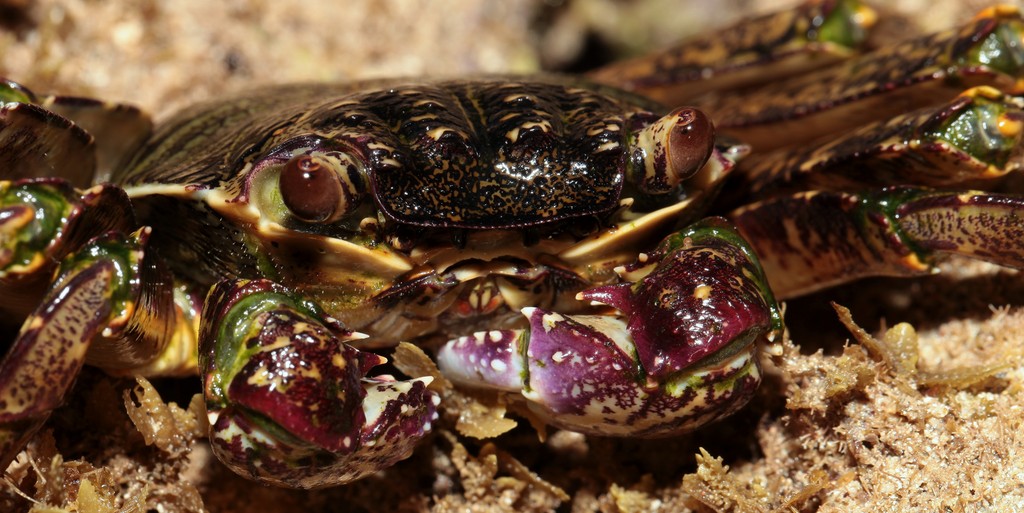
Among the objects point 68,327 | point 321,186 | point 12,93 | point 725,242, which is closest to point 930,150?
point 725,242

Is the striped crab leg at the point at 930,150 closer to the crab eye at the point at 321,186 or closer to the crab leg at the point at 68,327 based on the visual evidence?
the crab eye at the point at 321,186

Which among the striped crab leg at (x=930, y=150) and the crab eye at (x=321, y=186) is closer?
the crab eye at (x=321, y=186)

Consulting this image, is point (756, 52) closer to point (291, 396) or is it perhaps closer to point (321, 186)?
point (321, 186)

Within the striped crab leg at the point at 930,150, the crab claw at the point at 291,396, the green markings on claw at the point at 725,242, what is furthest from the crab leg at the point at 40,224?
the striped crab leg at the point at 930,150

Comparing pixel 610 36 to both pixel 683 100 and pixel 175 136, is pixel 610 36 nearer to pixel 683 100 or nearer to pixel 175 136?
pixel 683 100

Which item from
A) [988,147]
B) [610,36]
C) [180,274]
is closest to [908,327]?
[988,147]

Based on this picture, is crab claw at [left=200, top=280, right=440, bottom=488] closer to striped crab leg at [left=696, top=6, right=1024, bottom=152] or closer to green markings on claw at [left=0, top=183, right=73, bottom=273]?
green markings on claw at [left=0, top=183, right=73, bottom=273]
